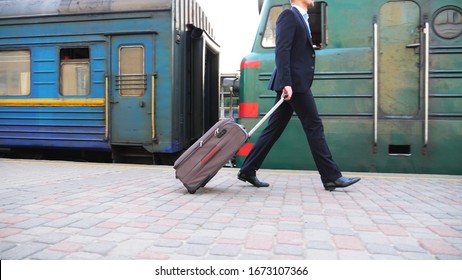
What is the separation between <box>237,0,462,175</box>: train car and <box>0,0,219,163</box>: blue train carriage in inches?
66.1

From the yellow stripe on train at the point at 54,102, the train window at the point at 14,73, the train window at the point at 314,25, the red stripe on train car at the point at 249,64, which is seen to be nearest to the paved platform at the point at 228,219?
the red stripe on train car at the point at 249,64

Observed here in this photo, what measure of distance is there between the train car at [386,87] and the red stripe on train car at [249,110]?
0.11 metres

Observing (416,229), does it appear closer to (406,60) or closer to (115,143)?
(406,60)

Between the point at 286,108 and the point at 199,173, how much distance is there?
109 centimetres

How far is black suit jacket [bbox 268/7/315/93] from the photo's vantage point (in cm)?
352

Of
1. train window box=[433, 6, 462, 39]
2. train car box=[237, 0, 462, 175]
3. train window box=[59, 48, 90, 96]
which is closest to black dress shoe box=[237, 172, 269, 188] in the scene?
train car box=[237, 0, 462, 175]

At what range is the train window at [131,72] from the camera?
19.8ft

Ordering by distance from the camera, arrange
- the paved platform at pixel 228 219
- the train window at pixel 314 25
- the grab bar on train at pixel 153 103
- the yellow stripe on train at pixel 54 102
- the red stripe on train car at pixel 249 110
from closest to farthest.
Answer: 1. the paved platform at pixel 228 219
2. the train window at pixel 314 25
3. the red stripe on train car at pixel 249 110
4. the grab bar on train at pixel 153 103
5. the yellow stripe on train at pixel 54 102

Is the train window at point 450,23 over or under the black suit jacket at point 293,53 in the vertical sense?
over

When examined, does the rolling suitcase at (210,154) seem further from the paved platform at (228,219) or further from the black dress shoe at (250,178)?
the black dress shoe at (250,178)

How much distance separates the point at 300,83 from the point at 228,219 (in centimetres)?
163

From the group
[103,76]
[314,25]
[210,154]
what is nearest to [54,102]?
[103,76]

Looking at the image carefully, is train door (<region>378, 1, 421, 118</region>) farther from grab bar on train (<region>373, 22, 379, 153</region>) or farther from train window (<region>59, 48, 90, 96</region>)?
train window (<region>59, 48, 90, 96</region>)

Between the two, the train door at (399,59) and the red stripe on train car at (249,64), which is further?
the red stripe on train car at (249,64)
